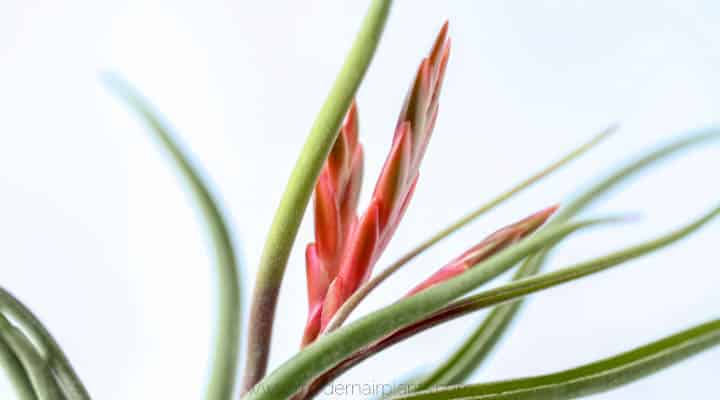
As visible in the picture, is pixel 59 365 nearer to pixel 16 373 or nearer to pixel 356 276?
pixel 16 373

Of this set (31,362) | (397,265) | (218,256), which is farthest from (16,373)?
(397,265)

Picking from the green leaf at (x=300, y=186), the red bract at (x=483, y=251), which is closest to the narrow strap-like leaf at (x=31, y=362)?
the green leaf at (x=300, y=186)

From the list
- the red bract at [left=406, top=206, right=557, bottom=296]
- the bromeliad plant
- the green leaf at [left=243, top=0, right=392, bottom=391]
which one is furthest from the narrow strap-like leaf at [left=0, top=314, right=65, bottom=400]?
the red bract at [left=406, top=206, right=557, bottom=296]

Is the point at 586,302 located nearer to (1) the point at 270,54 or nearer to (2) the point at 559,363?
(2) the point at 559,363

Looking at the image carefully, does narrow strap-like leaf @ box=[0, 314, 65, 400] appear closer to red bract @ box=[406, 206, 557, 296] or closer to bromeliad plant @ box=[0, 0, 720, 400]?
bromeliad plant @ box=[0, 0, 720, 400]

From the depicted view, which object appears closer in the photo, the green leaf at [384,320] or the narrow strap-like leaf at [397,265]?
the green leaf at [384,320]

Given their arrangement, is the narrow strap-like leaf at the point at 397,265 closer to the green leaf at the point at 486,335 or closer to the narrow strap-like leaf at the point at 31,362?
the green leaf at the point at 486,335

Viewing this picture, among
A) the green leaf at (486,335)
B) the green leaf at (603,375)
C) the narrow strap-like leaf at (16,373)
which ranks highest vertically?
the narrow strap-like leaf at (16,373)
